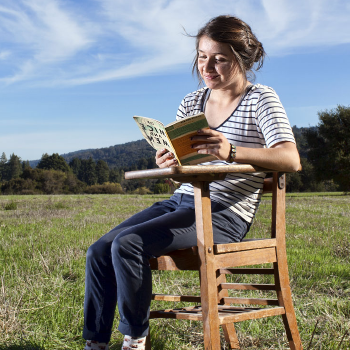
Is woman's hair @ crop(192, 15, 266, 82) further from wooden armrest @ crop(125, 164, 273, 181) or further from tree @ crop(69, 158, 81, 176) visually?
tree @ crop(69, 158, 81, 176)

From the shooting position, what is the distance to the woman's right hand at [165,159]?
2117mm

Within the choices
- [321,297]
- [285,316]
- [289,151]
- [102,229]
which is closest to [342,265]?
[321,297]

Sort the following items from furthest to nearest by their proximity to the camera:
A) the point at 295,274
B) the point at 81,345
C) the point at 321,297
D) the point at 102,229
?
the point at 102,229 → the point at 295,274 → the point at 321,297 → the point at 81,345

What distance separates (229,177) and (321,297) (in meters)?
1.76

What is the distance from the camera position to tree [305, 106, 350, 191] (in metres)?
32.6

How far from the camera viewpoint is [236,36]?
2.29 meters

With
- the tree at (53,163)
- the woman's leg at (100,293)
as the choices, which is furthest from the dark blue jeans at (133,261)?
the tree at (53,163)

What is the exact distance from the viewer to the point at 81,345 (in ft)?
8.52

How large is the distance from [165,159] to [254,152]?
18.0 inches

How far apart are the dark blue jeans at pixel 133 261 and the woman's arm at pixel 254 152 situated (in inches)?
16.0

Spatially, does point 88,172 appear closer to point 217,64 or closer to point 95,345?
point 217,64

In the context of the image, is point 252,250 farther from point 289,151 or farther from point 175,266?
point 289,151

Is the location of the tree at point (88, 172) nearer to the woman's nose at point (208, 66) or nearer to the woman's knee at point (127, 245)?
the woman's nose at point (208, 66)

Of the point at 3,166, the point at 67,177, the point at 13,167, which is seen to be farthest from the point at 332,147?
the point at 3,166
